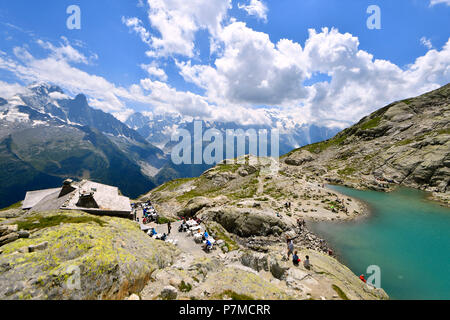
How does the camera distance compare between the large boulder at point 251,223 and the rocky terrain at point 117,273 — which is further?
the large boulder at point 251,223

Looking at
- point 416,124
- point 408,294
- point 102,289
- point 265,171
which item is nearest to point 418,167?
point 416,124

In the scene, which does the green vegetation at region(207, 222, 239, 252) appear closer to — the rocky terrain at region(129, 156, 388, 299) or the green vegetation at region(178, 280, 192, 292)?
the rocky terrain at region(129, 156, 388, 299)

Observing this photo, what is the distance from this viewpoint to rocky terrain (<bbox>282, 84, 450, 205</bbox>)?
7450cm

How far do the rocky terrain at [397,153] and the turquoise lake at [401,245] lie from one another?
2100cm

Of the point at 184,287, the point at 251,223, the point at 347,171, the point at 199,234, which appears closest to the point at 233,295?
the point at 184,287

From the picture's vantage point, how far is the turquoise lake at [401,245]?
25.3m

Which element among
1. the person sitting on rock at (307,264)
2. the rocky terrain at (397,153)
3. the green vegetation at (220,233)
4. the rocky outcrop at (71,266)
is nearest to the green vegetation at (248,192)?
the green vegetation at (220,233)

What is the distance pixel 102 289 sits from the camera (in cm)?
1110

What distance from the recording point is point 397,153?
3681 inches

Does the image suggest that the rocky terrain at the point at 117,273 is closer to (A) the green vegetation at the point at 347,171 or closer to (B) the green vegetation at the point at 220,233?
(B) the green vegetation at the point at 220,233

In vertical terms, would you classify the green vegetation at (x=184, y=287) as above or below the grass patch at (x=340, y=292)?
above

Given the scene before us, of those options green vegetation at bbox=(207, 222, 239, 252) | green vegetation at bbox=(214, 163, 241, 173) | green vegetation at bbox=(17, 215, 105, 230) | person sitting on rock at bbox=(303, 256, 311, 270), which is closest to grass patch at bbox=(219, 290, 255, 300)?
person sitting on rock at bbox=(303, 256, 311, 270)
